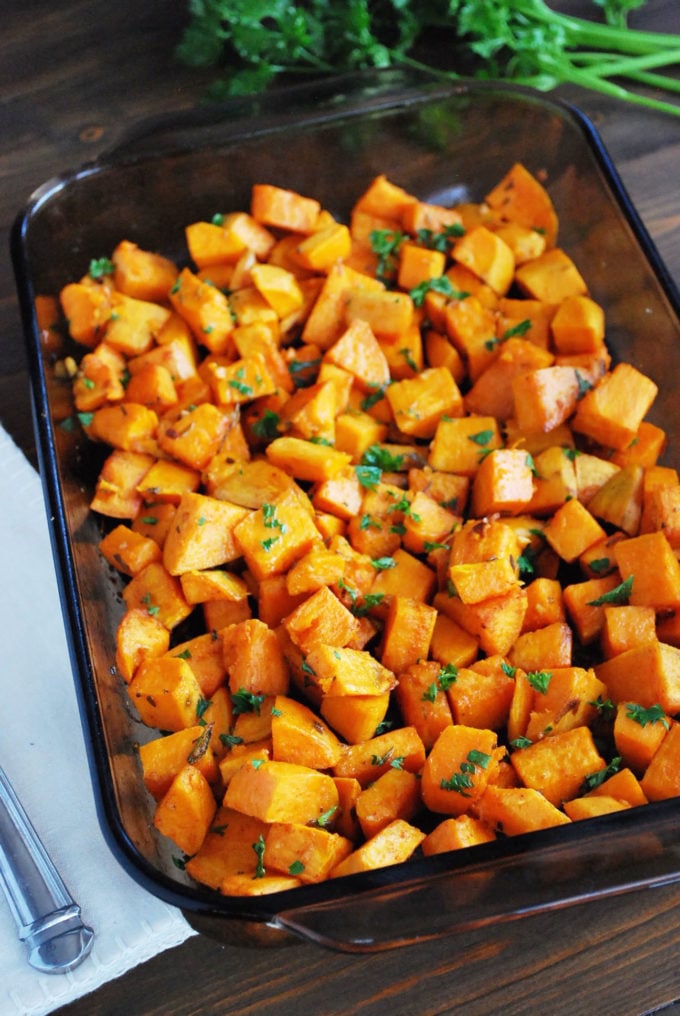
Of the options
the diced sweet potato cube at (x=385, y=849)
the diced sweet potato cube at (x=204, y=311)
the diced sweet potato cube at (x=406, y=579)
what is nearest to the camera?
the diced sweet potato cube at (x=385, y=849)

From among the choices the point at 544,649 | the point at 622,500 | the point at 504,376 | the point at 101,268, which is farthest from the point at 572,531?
the point at 101,268

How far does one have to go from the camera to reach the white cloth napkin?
1436mm

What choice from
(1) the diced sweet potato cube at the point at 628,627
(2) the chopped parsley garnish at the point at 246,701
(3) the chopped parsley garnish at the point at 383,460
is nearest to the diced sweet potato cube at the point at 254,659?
(2) the chopped parsley garnish at the point at 246,701

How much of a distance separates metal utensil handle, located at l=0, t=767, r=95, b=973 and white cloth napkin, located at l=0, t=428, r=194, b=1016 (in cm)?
2

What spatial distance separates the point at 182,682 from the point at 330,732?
9.2 inches

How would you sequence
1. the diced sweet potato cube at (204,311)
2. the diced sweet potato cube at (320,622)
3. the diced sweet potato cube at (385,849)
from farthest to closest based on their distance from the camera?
the diced sweet potato cube at (204,311) < the diced sweet potato cube at (320,622) < the diced sweet potato cube at (385,849)

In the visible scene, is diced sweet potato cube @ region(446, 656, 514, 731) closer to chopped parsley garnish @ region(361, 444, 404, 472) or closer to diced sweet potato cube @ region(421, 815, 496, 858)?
diced sweet potato cube @ region(421, 815, 496, 858)

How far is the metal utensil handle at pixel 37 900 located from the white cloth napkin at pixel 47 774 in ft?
0.08

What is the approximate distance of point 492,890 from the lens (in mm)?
1314

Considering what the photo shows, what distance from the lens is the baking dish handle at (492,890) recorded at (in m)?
1.24

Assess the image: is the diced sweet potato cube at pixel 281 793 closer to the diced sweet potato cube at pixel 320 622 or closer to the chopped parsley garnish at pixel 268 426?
the diced sweet potato cube at pixel 320 622

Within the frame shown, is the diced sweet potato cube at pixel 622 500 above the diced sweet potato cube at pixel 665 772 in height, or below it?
above

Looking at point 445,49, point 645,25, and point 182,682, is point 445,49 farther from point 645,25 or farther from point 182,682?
point 182,682

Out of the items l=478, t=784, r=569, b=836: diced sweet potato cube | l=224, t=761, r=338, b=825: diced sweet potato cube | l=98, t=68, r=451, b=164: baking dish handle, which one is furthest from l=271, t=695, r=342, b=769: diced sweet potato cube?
l=98, t=68, r=451, b=164: baking dish handle
